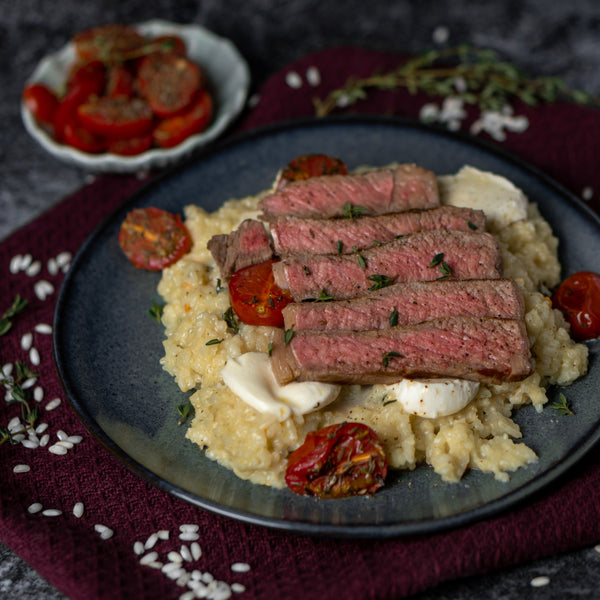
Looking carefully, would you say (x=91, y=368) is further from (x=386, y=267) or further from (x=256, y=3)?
(x=256, y=3)

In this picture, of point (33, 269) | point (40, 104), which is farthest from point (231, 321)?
point (40, 104)

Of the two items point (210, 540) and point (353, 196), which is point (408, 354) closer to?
point (353, 196)

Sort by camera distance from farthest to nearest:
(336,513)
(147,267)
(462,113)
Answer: (462,113)
(147,267)
(336,513)

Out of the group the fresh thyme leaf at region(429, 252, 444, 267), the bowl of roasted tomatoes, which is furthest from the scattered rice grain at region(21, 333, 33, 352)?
the fresh thyme leaf at region(429, 252, 444, 267)

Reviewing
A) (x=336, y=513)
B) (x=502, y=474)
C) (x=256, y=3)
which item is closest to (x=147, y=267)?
(x=336, y=513)

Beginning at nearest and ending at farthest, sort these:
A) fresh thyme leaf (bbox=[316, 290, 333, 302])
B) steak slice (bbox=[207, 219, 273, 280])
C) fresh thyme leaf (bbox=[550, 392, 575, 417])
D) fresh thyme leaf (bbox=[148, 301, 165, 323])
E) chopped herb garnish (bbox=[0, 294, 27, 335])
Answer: fresh thyme leaf (bbox=[550, 392, 575, 417])
fresh thyme leaf (bbox=[316, 290, 333, 302])
steak slice (bbox=[207, 219, 273, 280])
fresh thyme leaf (bbox=[148, 301, 165, 323])
chopped herb garnish (bbox=[0, 294, 27, 335])

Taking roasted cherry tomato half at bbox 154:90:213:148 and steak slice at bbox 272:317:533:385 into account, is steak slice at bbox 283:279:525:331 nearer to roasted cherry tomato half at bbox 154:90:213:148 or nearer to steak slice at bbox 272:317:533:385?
steak slice at bbox 272:317:533:385
